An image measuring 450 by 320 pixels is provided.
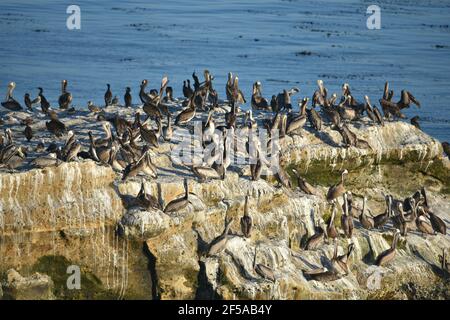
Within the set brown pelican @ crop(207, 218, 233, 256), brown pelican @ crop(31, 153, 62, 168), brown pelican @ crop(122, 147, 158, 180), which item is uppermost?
brown pelican @ crop(31, 153, 62, 168)

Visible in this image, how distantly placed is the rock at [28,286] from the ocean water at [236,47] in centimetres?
1731

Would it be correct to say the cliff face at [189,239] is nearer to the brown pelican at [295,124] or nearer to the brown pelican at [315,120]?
the brown pelican at [295,124]

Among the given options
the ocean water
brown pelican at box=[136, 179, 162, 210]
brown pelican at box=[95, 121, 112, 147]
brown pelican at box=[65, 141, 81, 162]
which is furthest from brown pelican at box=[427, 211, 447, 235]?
the ocean water

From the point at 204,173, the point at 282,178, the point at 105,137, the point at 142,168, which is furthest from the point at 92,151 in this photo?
the point at 282,178

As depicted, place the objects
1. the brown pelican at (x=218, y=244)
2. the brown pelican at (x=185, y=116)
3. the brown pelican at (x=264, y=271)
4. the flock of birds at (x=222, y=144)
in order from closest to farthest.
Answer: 1. the brown pelican at (x=264, y=271)
2. the brown pelican at (x=218, y=244)
3. the flock of birds at (x=222, y=144)
4. the brown pelican at (x=185, y=116)

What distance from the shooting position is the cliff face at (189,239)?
808 inches

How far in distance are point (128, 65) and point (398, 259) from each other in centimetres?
2375

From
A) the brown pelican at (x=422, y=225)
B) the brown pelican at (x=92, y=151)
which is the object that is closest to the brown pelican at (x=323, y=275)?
the brown pelican at (x=422, y=225)

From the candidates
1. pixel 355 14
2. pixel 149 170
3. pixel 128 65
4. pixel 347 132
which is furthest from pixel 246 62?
pixel 149 170

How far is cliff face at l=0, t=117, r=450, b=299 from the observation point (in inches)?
808

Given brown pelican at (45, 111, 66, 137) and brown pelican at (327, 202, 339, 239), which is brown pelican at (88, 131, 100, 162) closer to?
brown pelican at (45, 111, 66, 137)

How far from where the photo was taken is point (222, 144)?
2322 cm

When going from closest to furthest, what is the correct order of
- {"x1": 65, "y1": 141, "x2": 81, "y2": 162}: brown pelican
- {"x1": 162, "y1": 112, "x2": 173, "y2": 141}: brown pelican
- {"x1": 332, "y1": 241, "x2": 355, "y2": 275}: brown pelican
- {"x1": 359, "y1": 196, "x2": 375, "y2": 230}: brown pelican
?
1. {"x1": 65, "y1": 141, "x2": 81, "y2": 162}: brown pelican
2. {"x1": 332, "y1": 241, "x2": 355, "y2": 275}: brown pelican
3. {"x1": 162, "y1": 112, "x2": 173, "y2": 141}: brown pelican
4. {"x1": 359, "y1": 196, "x2": 375, "y2": 230}: brown pelican

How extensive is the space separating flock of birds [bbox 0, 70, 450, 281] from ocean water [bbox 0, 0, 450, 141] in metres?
11.5
